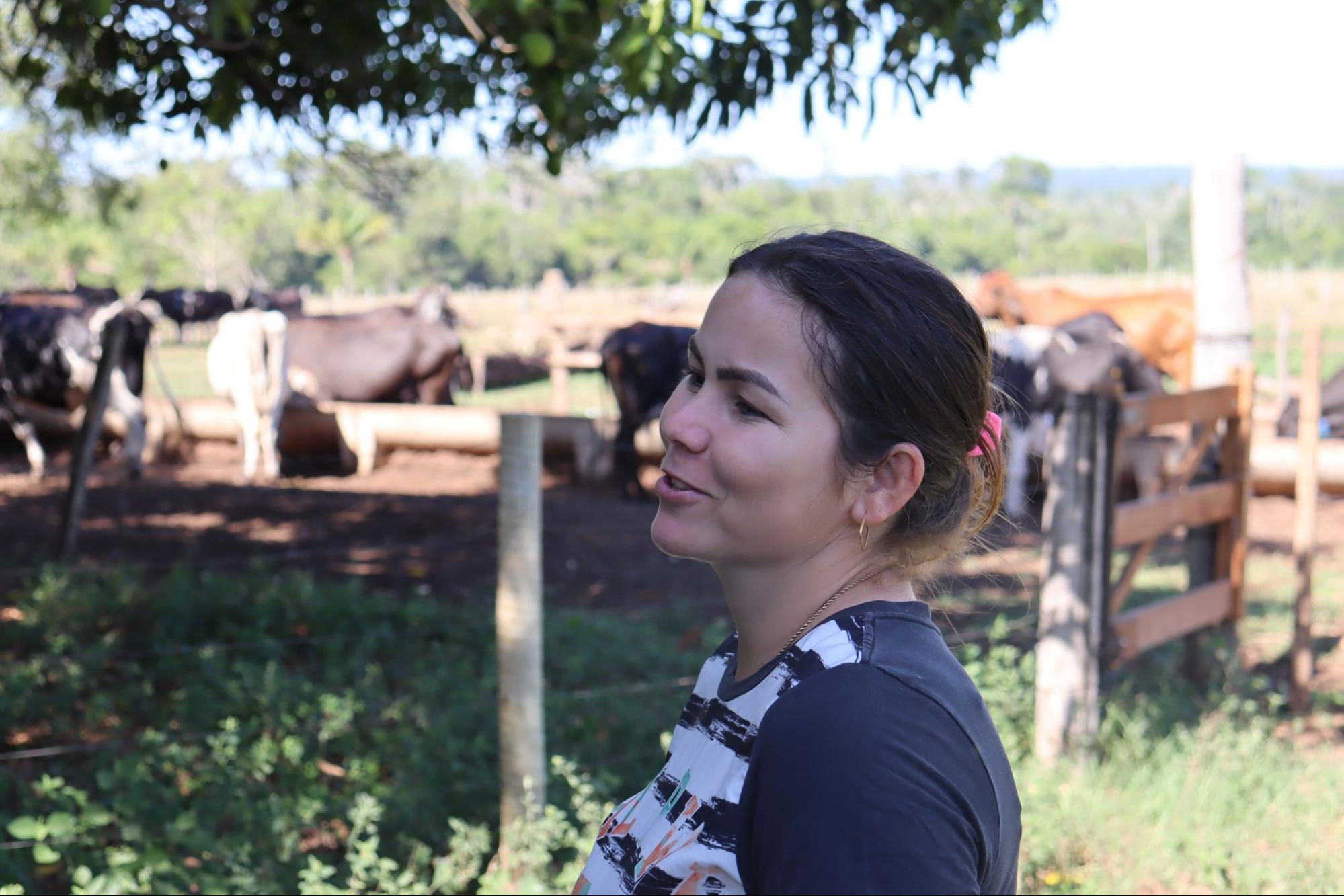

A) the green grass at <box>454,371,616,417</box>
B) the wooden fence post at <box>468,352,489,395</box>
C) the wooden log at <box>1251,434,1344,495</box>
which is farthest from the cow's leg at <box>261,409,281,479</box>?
the wooden fence post at <box>468,352,489,395</box>

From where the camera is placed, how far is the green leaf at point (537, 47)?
140 inches

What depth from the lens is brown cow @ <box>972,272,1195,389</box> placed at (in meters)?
17.5

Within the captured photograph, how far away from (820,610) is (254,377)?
11.3 metres

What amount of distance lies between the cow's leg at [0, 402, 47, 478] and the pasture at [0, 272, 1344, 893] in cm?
328

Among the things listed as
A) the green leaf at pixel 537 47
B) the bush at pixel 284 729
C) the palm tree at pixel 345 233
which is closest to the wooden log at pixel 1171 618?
the bush at pixel 284 729

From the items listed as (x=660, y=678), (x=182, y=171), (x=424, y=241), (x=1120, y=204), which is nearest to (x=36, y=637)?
(x=660, y=678)

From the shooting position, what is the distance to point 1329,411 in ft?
34.6

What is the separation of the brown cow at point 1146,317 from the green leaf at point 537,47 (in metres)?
13.8

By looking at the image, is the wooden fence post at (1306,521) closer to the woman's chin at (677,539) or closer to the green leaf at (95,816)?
the green leaf at (95,816)

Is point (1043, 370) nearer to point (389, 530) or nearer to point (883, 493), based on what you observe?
point (389, 530)

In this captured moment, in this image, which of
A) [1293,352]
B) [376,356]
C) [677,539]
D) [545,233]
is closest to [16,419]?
[376,356]

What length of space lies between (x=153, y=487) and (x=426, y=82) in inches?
Result: 246

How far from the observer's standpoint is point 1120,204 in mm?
144750

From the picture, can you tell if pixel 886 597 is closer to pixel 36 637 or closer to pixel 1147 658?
pixel 36 637
